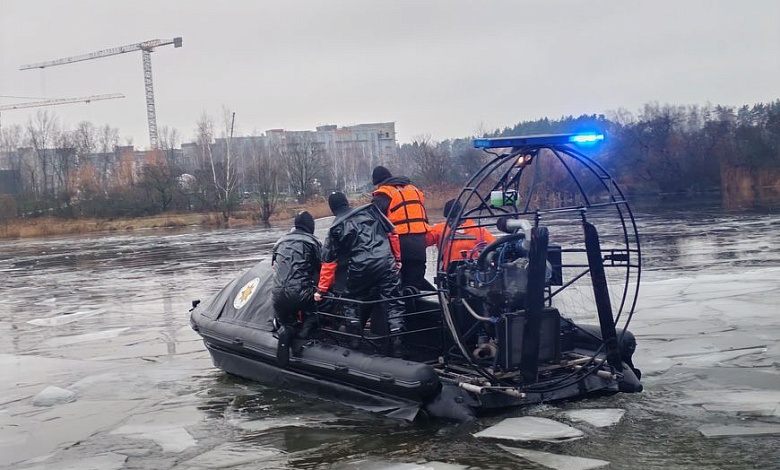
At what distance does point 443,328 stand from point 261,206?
4229cm

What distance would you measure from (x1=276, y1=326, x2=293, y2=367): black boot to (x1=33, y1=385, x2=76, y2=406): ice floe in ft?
7.88

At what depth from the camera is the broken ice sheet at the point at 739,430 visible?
6.08 m

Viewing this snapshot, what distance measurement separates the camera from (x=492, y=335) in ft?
24.1

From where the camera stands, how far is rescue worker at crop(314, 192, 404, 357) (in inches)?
292

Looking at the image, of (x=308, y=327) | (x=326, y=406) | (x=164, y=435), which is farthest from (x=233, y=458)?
(x=308, y=327)

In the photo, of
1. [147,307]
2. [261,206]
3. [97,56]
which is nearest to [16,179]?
[261,206]

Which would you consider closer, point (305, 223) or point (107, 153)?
point (305, 223)

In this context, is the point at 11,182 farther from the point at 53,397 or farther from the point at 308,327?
the point at 308,327

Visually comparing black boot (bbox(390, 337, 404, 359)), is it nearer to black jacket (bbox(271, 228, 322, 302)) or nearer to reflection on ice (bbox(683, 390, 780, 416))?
black jacket (bbox(271, 228, 322, 302))

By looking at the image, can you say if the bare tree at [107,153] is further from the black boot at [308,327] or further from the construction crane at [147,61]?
the black boot at [308,327]

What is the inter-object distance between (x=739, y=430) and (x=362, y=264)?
10.9 ft

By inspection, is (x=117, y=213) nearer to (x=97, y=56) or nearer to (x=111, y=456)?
(x=111, y=456)

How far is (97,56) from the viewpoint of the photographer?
122m

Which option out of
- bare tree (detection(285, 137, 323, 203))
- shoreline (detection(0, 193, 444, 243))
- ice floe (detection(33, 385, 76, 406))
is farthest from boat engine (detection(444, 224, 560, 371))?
bare tree (detection(285, 137, 323, 203))
